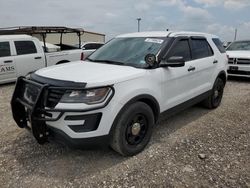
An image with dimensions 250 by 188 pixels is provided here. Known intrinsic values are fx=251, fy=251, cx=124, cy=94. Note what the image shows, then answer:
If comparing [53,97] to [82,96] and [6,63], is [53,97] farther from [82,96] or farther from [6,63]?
[6,63]

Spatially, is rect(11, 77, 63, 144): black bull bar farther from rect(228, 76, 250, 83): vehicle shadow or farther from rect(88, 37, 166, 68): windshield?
rect(228, 76, 250, 83): vehicle shadow

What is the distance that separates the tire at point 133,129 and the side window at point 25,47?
20.7 ft

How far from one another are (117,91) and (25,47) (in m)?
6.55

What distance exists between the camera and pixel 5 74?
8.09 metres

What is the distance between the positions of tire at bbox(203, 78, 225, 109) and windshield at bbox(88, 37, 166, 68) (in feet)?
7.03

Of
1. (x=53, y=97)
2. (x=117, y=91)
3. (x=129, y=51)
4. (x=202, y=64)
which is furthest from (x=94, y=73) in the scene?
(x=202, y=64)

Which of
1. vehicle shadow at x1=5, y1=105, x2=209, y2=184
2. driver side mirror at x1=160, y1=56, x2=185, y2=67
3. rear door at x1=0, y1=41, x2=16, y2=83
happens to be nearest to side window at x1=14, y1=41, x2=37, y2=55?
rear door at x1=0, y1=41, x2=16, y2=83

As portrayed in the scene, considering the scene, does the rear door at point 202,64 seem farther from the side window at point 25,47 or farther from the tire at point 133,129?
the side window at point 25,47

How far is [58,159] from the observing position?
348 cm

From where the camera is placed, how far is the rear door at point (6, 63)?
7992 mm

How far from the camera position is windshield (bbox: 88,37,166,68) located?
3.86 metres

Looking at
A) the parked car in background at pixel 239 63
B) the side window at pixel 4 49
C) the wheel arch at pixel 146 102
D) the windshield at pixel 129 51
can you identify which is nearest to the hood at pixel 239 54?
the parked car in background at pixel 239 63

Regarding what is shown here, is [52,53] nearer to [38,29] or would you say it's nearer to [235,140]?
[38,29]

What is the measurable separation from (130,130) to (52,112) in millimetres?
1102
